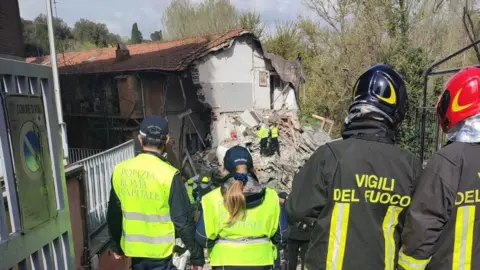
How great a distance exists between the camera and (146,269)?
3246 mm

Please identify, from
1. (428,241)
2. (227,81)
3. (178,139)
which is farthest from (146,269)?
(227,81)

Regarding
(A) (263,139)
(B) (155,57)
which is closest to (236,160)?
(A) (263,139)

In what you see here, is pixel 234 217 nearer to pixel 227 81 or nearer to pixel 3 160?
pixel 3 160

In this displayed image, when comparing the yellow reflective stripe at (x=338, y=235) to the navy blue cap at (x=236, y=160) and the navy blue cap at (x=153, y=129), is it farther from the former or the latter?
the navy blue cap at (x=153, y=129)

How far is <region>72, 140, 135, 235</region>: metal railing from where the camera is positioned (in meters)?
5.00

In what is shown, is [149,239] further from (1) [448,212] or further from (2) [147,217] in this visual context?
(1) [448,212]

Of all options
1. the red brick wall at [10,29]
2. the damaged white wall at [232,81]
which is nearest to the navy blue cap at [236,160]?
the red brick wall at [10,29]

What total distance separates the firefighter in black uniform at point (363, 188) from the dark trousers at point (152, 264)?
1.55m

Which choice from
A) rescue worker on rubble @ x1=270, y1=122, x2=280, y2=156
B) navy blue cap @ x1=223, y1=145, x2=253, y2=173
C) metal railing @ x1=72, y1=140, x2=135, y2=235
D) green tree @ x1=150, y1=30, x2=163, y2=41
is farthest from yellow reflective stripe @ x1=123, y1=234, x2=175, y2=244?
green tree @ x1=150, y1=30, x2=163, y2=41

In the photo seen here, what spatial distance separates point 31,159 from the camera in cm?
197

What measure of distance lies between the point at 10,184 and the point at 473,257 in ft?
7.76

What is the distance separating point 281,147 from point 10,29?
11958 millimetres

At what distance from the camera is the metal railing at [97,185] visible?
500 centimetres

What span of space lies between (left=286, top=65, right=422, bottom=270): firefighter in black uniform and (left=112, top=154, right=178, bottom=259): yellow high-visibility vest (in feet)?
4.35
